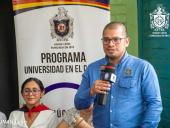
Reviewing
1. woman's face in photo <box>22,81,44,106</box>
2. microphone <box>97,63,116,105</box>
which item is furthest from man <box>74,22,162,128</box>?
woman's face in photo <box>22,81,44,106</box>

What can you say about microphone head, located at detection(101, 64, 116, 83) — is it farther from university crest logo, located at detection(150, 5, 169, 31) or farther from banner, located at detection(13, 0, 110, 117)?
university crest logo, located at detection(150, 5, 169, 31)

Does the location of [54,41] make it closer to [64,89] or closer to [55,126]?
[64,89]

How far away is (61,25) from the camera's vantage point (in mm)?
3643

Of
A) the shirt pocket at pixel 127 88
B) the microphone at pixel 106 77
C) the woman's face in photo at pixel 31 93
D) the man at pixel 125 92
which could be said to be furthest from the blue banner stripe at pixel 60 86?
the microphone at pixel 106 77

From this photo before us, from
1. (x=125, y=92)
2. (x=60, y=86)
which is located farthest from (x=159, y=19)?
(x=125, y=92)

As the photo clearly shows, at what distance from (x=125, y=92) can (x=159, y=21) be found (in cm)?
203

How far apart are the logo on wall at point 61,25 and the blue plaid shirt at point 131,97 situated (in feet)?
4.16

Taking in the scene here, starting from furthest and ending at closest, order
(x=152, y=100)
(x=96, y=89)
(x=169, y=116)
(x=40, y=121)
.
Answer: (x=169, y=116)
(x=40, y=121)
(x=152, y=100)
(x=96, y=89)

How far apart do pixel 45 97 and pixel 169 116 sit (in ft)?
4.95

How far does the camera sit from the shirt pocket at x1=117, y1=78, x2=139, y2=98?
92.9 inches

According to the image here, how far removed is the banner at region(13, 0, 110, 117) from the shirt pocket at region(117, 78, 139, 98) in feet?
4.04

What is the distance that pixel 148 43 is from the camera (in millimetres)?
4375

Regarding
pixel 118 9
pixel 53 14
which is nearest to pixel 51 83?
pixel 53 14

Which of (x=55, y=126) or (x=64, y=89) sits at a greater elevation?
(x=64, y=89)
